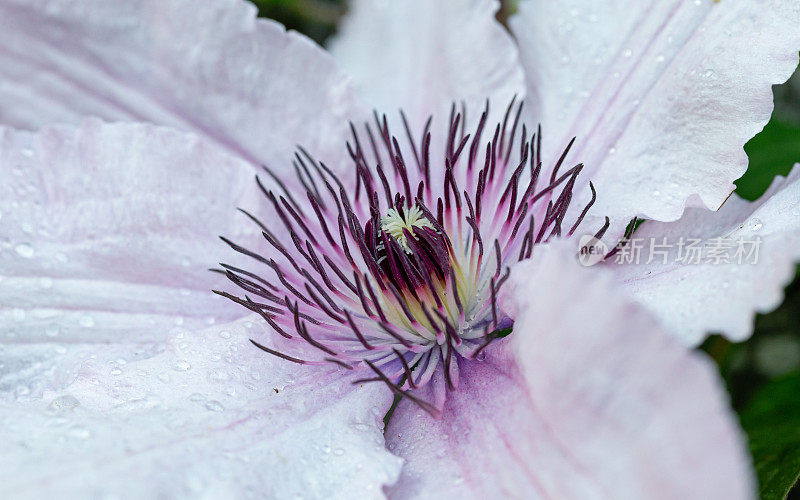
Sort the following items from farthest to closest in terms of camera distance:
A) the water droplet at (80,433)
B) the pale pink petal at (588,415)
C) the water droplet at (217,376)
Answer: the water droplet at (217,376) < the water droplet at (80,433) < the pale pink petal at (588,415)

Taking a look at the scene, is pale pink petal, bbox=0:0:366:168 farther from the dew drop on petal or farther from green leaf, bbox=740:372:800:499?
green leaf, bbox=740:372:800:499

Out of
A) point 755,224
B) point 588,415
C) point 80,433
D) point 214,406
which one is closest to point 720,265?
point 755,224

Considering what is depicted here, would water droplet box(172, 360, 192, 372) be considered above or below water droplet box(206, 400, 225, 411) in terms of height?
above

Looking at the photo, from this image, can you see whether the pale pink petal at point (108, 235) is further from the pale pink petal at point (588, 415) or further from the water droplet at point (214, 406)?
the pale pink petal at point (588, 415)

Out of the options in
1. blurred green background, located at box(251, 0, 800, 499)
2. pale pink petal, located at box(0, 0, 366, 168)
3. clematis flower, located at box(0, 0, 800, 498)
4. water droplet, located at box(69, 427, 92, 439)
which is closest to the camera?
clematis flower, located at box(0, 0, 800, 498)

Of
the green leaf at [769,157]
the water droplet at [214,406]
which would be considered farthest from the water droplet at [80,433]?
the green leaf at [769,157]

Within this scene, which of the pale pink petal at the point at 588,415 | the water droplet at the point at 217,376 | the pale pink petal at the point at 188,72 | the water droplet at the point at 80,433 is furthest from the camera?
the pale pink petal at the point at 188,72

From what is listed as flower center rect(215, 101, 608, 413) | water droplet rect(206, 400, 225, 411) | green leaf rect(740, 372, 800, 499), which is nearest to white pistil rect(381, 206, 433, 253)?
flower center rect(215, 101, 608, 413)
